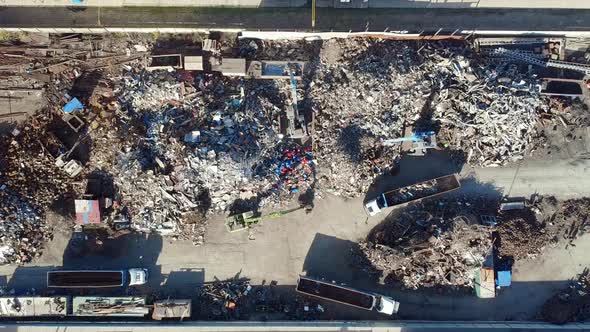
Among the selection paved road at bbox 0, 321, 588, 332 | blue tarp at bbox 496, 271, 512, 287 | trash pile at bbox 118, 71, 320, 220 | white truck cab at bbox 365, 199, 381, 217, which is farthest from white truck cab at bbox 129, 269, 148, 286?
blue tarp at bbox 496, 271, 512, 287

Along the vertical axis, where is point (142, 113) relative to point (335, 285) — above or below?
above

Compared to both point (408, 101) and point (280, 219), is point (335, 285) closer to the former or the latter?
point (280, 219)

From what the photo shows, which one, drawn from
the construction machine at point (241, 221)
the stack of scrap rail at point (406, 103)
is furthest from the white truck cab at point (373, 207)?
the construction machine at point (241, 221)

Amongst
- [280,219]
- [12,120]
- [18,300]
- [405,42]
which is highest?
[405,42]

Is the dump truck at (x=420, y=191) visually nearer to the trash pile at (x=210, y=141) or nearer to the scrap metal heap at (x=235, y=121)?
the scrap metal heap at (x=235, y=121)

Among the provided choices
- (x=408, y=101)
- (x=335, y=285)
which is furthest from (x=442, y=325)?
(x=408, y=101)

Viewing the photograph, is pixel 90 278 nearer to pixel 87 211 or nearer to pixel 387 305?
pixel 87 211
